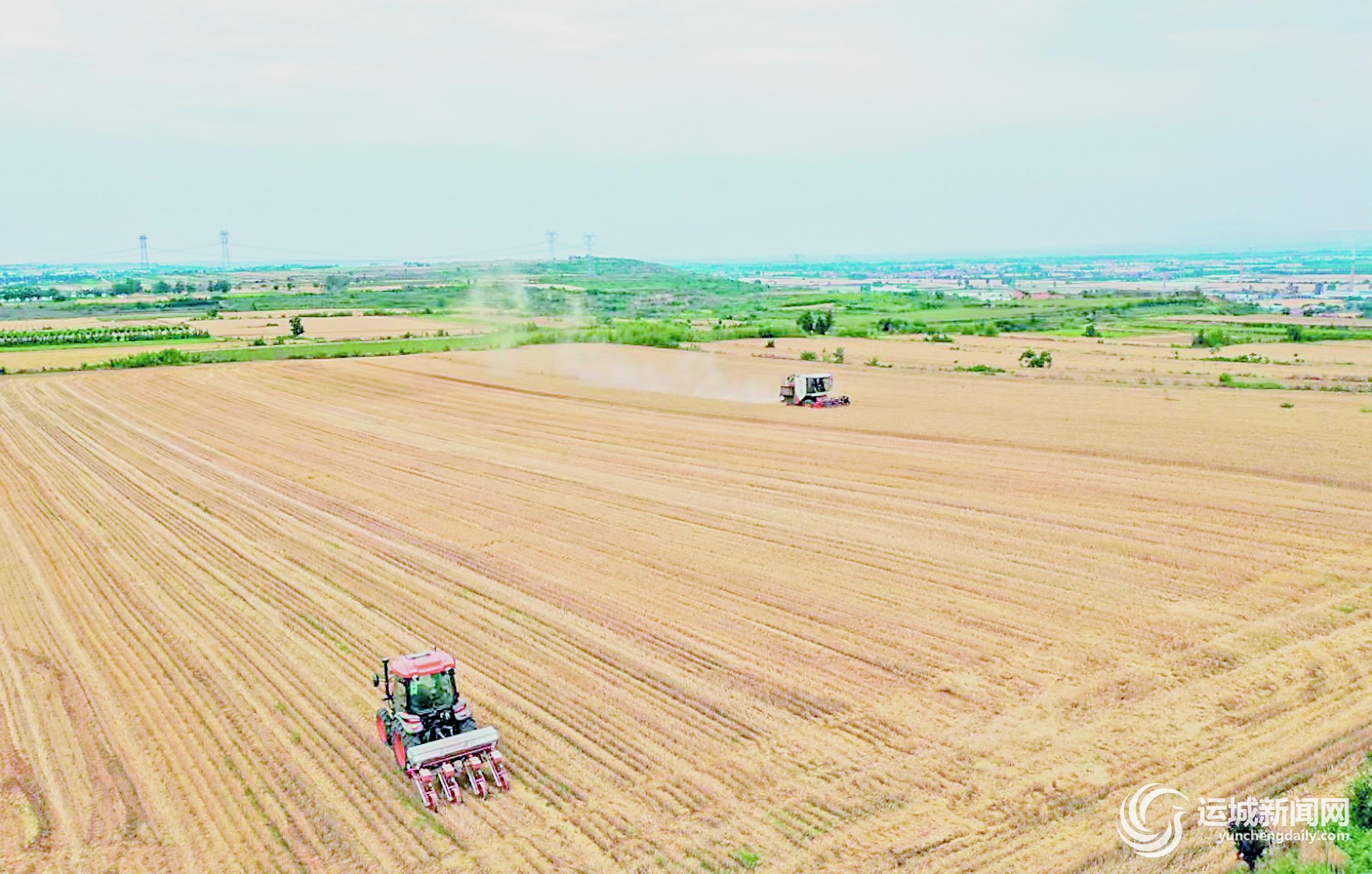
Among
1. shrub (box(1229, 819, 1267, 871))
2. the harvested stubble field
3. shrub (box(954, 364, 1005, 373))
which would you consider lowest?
the harvested stubble field

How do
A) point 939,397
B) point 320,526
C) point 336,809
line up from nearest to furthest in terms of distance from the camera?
point 336,809, point 320,526, point 939,397

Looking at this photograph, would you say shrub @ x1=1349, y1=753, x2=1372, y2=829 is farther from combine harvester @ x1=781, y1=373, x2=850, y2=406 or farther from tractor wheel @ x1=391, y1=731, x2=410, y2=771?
combine harvester @ x1=781, y1=373, x2=850, y2=406

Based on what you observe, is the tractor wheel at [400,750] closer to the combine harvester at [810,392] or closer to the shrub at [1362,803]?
the shrub at [1362,803]

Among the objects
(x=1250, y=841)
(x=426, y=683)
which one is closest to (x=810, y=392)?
(x=426, y=683)

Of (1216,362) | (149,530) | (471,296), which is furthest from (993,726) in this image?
(471,296)

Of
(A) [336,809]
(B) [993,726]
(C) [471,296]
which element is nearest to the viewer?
(A) [336,809]

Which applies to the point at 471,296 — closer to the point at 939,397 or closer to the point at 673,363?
the point at 673,363

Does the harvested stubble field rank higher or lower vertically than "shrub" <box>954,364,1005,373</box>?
lower

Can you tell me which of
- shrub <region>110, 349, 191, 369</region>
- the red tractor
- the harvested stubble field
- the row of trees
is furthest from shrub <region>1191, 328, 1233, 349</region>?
the row of trees
